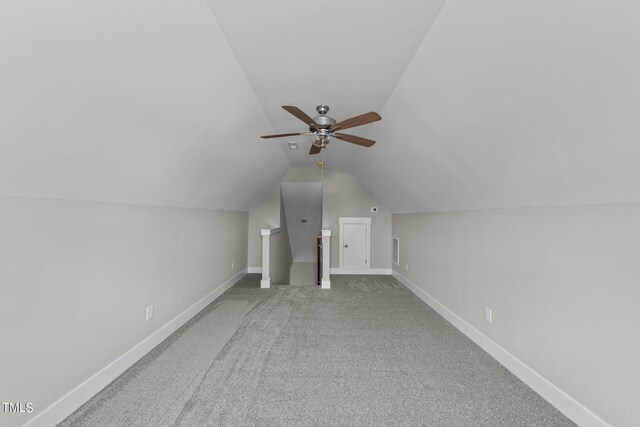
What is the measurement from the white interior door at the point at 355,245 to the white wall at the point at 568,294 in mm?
3306

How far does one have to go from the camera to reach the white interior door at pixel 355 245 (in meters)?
6.41

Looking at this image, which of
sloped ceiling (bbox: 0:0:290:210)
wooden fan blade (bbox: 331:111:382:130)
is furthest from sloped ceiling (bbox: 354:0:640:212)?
sloped ceiling (bbox: 0:0:290:210)

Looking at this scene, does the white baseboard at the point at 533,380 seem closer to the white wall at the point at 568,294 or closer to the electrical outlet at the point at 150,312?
the white wall at the point at 568,294

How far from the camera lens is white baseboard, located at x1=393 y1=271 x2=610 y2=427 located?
1770mm

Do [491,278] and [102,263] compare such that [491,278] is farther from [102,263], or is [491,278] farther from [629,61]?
[102,263]

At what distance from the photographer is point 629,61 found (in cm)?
109

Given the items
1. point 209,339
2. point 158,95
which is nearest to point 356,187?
point 209,339

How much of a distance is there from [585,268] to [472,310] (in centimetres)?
147

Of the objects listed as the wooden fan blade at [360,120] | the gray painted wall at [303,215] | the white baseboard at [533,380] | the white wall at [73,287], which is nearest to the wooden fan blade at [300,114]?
the wooden fan blade at [360,120]

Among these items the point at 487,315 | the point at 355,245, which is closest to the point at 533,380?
the point at 487,315

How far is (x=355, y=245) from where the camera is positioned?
644cm

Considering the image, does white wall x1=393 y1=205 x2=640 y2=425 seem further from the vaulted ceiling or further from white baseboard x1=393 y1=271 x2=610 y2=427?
the vaulted ceiling

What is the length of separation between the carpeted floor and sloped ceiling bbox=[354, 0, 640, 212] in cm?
157

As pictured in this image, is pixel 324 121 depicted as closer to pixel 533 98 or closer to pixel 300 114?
pixel 300 114
